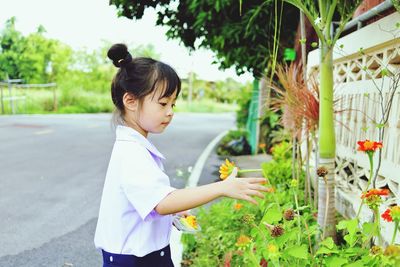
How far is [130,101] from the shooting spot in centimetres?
199

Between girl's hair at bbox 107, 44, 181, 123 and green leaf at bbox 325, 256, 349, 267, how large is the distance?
3.35 feet

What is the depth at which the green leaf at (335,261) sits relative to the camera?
81.7 inches

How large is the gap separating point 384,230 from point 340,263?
95cm

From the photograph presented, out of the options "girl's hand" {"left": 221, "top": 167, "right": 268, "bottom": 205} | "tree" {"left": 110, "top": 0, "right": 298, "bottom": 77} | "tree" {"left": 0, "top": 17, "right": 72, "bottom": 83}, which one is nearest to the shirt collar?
"girl's hand" {"left": 221, "top": 167, "right": 268, "bottom": 205}

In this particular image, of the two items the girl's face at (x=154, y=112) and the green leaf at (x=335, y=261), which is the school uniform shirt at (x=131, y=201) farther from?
the green leaf at (x=335, y=261)

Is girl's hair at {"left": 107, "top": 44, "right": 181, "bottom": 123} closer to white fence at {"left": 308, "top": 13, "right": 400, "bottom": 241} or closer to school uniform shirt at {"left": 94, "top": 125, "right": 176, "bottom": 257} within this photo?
school uniform shirt at {"left": 94, "top": 125, "right": 176, "bottom": 257}

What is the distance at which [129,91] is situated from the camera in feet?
6.48

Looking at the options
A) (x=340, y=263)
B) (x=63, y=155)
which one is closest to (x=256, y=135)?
(x=63, y=155)

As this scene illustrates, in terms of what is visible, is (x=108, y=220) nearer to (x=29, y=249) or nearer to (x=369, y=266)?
(x=369, y=266)

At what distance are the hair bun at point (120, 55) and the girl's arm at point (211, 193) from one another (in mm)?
644

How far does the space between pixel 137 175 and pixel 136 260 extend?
406 mm

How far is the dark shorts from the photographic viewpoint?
1.94 meters

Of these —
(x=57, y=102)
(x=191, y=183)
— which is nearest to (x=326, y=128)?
(x=191, y=183)

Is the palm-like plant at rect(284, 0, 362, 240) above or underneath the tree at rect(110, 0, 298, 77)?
underneath
